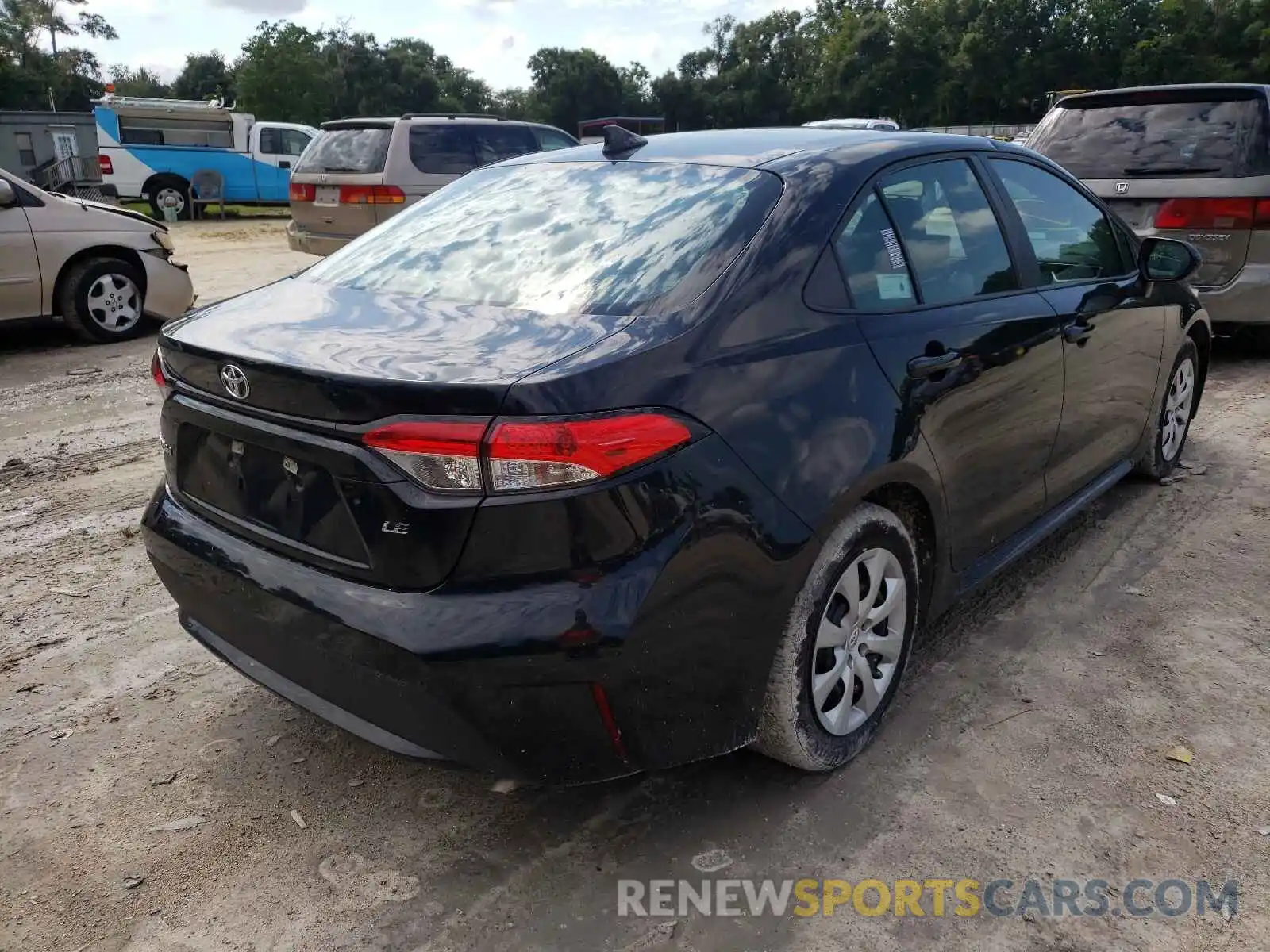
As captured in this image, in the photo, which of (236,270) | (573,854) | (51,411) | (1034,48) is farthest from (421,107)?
(573,854)

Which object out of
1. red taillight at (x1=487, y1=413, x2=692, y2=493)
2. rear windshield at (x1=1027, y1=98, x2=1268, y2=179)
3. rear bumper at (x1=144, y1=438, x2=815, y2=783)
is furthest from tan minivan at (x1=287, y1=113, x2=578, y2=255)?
red taillight at (x1=487, y1=413, x2=692, y2=493)

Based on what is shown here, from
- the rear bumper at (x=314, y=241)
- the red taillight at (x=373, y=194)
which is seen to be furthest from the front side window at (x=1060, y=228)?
the rear bumper at (x=314, y=241)

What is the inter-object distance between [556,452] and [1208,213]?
609 cm

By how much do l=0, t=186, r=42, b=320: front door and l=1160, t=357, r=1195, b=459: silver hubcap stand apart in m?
7.78

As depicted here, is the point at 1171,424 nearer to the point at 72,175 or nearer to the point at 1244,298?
the point at 1244,298

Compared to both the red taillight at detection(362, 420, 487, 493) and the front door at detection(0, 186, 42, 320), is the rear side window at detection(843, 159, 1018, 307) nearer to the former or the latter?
the red taillight at detection(362, 420, 487, 493)

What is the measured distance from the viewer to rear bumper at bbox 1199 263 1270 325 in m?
6.46

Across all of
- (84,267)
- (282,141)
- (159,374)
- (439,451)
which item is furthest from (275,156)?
(439,451)

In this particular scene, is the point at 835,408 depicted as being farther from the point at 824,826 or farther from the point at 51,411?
the point at 51,411

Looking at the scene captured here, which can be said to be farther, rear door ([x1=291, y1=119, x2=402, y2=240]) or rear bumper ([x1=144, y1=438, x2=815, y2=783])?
rear door ([x1=291, y1=119, x2=402, y2=240])

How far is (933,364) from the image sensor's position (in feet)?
8.99

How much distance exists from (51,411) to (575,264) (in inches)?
200

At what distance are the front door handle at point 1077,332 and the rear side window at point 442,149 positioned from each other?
8282mm

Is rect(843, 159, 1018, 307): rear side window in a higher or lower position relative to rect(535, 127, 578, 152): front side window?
lower
